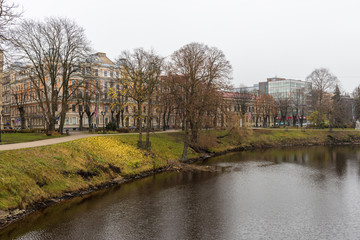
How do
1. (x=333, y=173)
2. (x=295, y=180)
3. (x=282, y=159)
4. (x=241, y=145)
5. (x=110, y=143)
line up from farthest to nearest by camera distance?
(x=241, y=145)
(x=282, y=159)
(x=110, y=143)
(x=333, y=173)
(x=295, y=180)

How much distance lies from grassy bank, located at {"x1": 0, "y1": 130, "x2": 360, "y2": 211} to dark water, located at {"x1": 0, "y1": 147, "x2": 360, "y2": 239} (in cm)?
171

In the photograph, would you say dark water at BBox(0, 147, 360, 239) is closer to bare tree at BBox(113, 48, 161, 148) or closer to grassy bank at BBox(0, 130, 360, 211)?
grassy bank at BBox(0, 130, 360, 211)

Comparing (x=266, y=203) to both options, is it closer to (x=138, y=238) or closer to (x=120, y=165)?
(x=138, y=238)

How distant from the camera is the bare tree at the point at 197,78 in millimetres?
39938

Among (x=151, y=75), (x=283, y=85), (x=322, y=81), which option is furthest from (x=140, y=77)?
(x=283, y=85)

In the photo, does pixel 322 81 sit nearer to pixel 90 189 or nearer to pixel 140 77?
pixel 140 77

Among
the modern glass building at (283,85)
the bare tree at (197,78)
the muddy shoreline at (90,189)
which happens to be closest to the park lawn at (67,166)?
the muddy shoreline at (90,189)

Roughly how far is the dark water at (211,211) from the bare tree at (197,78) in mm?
12002

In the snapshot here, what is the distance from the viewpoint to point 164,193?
23719 millimetres

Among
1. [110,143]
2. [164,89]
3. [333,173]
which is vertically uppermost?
[164,89]

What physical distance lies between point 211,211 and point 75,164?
12651 millimetres

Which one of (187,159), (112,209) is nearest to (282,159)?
(187,159)

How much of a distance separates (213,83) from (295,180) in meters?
20.4

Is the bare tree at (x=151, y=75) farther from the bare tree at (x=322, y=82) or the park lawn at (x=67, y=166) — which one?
the bare tree at (x=322, y=82)
